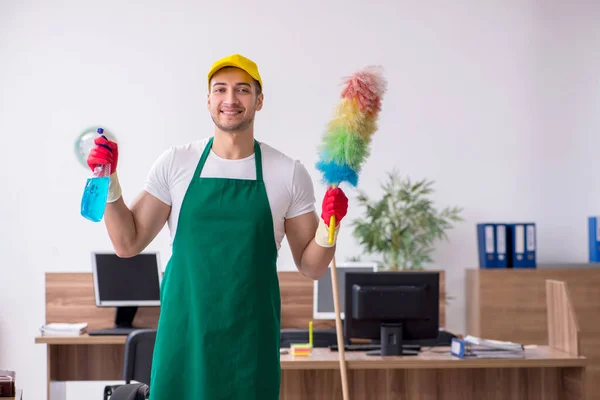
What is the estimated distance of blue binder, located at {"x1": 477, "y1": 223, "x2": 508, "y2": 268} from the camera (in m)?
5.87

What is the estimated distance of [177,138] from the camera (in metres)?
6.14

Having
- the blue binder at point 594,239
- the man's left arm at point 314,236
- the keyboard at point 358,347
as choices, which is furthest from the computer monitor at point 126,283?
the blue binder at point 594,239

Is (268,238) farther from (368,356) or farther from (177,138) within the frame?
(177,138)

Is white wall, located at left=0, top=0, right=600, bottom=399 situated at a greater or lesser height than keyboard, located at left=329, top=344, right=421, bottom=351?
greater

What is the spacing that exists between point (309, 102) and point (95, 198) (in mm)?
4513

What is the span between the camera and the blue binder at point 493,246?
5.87 m

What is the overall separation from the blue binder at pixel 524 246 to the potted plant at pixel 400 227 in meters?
0.46

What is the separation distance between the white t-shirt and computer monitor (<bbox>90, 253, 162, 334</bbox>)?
9.74ft

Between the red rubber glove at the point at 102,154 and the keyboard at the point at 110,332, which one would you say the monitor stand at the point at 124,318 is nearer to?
the keyboard at the point at 110,332

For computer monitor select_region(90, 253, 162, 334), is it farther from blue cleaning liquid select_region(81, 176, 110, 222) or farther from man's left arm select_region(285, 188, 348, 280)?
blue cleaning liquid select_region(81, 176, 110, 222)

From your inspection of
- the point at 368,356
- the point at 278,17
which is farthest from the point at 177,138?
the point at 368,356

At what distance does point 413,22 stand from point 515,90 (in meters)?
1.04

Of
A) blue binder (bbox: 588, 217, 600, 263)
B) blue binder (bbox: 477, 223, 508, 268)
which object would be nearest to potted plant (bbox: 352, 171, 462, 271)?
blue binder (bbox: 477, 223, 508, 268)

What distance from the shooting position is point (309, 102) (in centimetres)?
625
